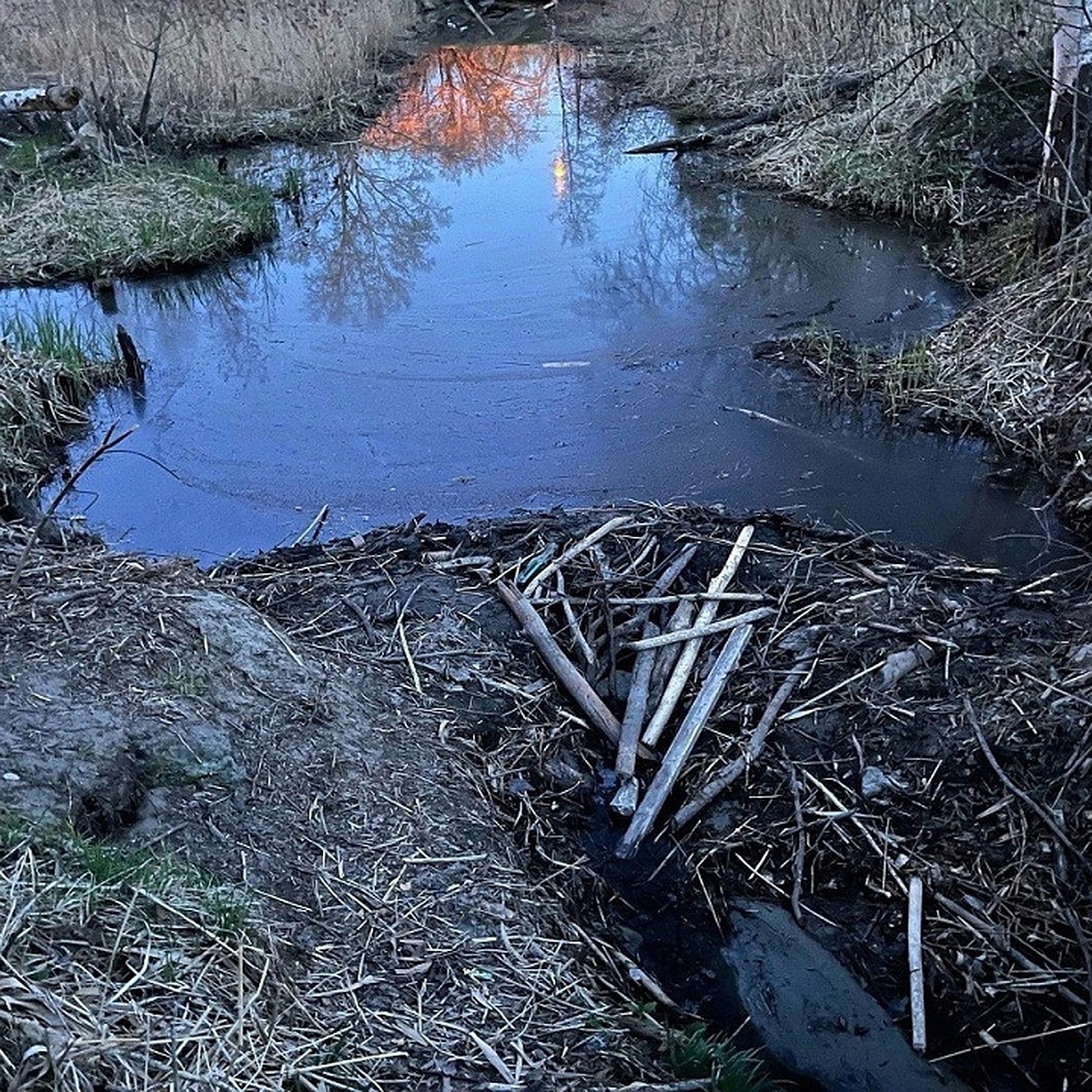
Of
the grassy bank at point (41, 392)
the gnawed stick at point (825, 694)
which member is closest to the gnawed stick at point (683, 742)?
the gnawed stick at point (825, 694)

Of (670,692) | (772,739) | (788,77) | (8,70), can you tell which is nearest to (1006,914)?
(772,739)

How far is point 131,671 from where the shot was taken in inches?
126

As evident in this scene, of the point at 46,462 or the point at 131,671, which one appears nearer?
the point at 131,671

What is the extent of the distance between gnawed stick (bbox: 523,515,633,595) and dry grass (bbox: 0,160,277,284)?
5.83m

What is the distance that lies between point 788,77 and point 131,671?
33.1ft

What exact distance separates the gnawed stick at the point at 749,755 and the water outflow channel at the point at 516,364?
5.49 feet

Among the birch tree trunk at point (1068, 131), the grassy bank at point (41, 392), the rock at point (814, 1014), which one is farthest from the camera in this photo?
the birch tree trunk at point (1068, 131)

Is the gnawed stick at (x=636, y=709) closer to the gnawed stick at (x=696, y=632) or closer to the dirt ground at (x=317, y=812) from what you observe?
the gnawed stick at (x=696, y=632)

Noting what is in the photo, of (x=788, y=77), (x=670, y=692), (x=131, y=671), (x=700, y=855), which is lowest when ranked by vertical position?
(x=700, y=855)

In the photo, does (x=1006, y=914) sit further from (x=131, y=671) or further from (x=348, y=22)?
(x=348, y=22)

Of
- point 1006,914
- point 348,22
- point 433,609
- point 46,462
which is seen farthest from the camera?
point 348,22

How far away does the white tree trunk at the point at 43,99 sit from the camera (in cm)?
1134

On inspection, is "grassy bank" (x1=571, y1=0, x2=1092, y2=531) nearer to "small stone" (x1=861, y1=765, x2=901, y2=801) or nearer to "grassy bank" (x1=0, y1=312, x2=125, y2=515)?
"small stone" (x1=861, y1=765, x2=901, y2=801)

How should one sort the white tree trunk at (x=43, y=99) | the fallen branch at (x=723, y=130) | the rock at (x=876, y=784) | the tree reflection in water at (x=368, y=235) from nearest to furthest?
1. the rock at (x=876, y=784)
2. the tree reflection in water at (x=368, y=235)
3. the fallen branch at (x=723, y=130)
4. the white tree trunk at (x=43, y=99)
